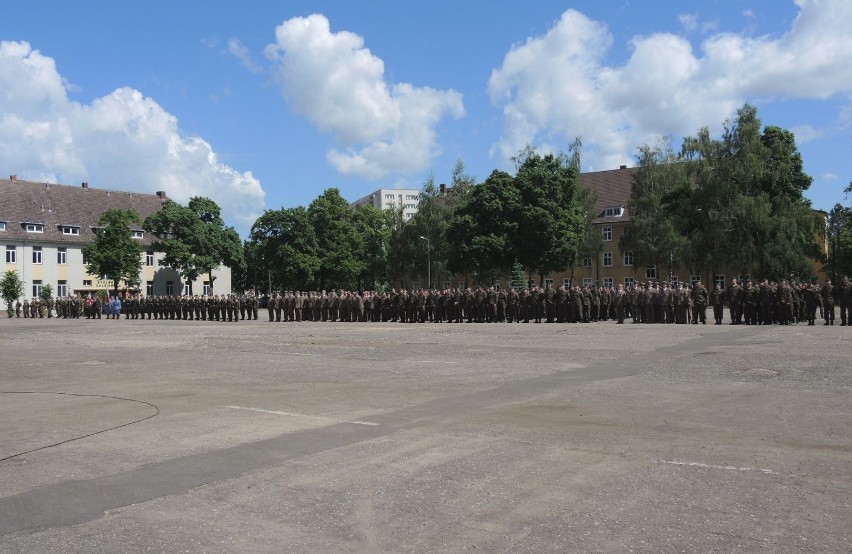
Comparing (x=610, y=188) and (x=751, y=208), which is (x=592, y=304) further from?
(x=610, y=188)

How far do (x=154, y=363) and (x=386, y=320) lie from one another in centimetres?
2392

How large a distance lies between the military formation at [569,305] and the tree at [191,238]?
83.8 feet

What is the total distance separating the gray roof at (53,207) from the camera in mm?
75188

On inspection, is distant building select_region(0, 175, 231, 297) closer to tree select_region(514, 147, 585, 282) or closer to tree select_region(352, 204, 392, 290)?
tree select_region(352, 204, 392, 290)

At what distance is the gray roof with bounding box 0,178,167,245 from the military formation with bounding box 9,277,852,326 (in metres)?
32.1

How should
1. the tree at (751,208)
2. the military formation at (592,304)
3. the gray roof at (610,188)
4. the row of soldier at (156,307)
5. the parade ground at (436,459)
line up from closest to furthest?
1. the parade ground at (436,459)
2. the military formation at (592,304)
3. the row of soldier at (156,307)
4. the tree at (751,208)
5. the gray roof at (610,188)

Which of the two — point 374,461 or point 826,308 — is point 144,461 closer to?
point 374,461

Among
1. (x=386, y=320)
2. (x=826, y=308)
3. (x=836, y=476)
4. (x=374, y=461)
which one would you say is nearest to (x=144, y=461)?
(x=374, y=461)

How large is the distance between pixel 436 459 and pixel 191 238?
75113 millimetres

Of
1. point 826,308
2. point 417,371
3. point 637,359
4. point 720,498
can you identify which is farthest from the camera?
point 826,308

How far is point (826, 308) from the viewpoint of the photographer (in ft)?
97.5

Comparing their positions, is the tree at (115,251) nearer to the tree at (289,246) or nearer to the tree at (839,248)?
the tree at (289,246)

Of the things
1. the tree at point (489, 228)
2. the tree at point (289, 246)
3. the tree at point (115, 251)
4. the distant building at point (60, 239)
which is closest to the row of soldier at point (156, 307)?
the tree at point (115, 251)

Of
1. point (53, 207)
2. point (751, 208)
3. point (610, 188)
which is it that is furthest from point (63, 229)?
point (751, 208)
